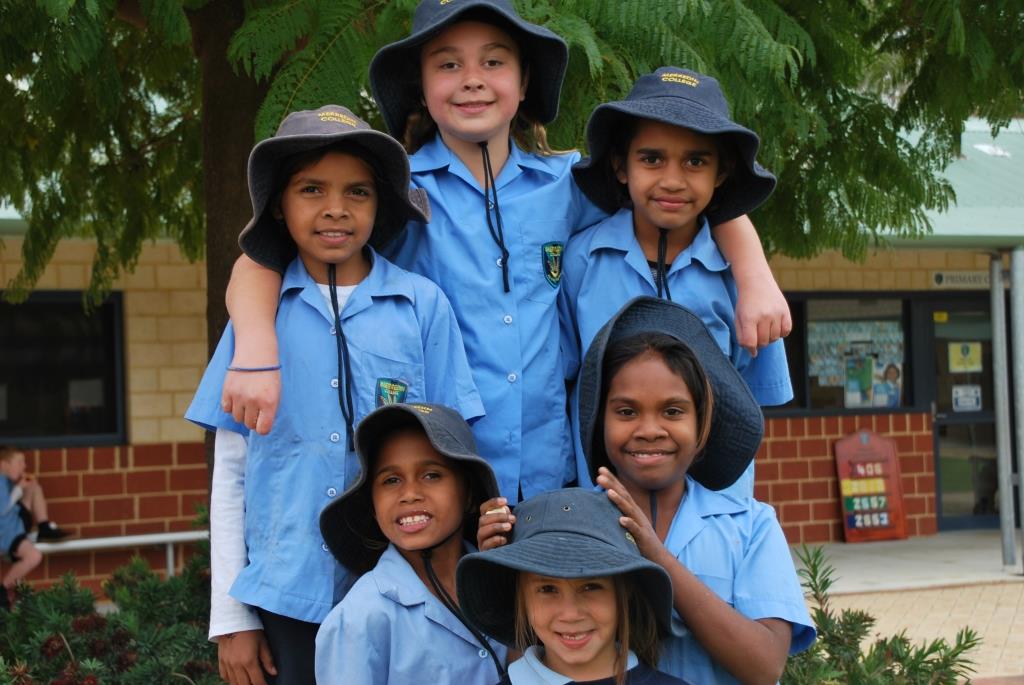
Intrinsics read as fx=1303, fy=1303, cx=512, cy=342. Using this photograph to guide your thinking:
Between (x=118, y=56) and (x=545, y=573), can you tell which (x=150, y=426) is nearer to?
(x=118, y=56)

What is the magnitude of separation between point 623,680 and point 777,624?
0.33m

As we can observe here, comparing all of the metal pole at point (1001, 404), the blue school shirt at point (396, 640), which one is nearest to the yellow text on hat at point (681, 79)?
the blue school shirt at point (396, 640)

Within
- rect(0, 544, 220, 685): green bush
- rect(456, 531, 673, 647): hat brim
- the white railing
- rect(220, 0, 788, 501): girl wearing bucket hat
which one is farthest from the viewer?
the white railing

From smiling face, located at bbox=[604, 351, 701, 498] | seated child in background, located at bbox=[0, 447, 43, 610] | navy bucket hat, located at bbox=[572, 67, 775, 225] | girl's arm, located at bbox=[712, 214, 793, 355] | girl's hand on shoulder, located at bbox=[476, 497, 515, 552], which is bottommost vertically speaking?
seated child in background, located at bbox=[0, 447, 43, 610]

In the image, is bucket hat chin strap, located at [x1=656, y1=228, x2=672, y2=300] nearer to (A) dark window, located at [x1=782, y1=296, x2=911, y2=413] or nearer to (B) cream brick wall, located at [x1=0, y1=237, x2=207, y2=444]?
(B) cream brick wall, located at [x1=0, y1=237, x2=207, y2=444]

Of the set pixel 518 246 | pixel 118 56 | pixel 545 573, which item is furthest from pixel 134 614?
pixel 545 573

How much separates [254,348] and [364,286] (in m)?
0.29

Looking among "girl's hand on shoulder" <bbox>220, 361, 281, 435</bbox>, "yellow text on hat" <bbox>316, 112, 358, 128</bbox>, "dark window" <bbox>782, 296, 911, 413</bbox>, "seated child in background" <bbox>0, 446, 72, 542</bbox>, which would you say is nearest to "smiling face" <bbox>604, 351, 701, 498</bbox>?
"girl's hand on shoulder" <bbox>220, 361, 281, 435</bbox>

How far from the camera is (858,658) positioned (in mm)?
4684

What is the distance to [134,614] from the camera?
508 cm

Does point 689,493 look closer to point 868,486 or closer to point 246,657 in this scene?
point 246,657

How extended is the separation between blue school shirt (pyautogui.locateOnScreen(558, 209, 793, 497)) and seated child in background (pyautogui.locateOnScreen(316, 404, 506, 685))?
0.35 metres

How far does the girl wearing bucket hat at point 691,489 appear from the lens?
96.4 inches

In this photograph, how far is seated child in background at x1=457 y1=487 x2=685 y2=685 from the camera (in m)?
2.35
